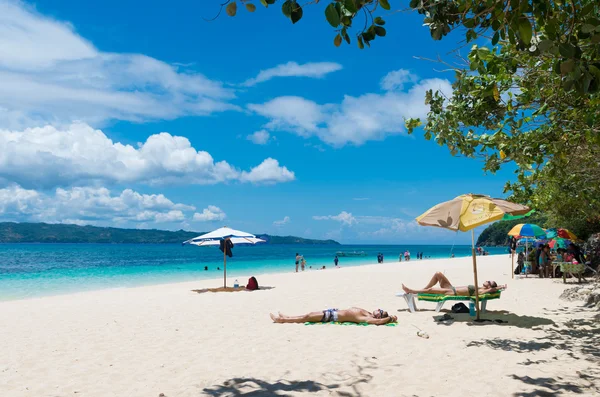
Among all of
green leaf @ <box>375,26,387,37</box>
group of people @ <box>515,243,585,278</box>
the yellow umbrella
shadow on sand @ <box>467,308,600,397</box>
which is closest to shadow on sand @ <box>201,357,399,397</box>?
shadow on sand @ <box>467,308,600,397</box>

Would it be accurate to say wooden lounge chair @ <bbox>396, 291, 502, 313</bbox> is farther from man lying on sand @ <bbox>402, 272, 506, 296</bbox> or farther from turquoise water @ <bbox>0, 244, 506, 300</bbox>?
turquoise water @ <bbox>0, 244, 506, 300</bbox>

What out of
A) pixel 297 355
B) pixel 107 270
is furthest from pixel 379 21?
pixel 107 270

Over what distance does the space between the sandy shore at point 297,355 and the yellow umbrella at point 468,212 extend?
5.88ft

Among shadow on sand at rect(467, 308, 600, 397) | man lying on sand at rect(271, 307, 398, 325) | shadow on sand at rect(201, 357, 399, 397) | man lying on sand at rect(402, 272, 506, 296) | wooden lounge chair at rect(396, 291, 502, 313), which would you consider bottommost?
Answer: shadow on sand at rect(201, 357, 399, 397)

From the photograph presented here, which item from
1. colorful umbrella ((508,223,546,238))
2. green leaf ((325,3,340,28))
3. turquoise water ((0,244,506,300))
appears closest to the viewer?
green leaf ((325,3,340,28))

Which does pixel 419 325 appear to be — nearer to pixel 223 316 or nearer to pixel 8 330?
pixel 223 316

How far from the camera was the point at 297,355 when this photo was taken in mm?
6277

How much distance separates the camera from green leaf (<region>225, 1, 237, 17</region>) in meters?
3.01

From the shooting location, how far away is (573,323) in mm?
8047

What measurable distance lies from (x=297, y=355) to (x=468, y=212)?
410 centimetres

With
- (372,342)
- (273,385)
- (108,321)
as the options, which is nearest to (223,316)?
(108,321)

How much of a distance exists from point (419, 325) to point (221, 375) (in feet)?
13.8

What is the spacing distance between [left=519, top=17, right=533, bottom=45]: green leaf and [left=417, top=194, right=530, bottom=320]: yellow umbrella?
5.58m

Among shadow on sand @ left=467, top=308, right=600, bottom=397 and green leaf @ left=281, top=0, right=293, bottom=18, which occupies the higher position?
green leaf @ left=281, top=0, right=293, bottom=18
